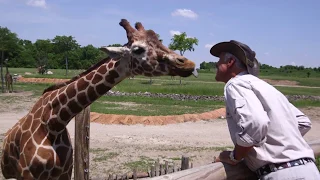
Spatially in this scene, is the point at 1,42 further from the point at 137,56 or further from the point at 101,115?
the point at 137,56

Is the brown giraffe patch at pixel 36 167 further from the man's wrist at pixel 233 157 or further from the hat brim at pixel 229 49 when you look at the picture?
the hat brim at pixel 229 49

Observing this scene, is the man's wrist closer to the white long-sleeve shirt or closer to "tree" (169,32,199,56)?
the white long-sleeve shirt

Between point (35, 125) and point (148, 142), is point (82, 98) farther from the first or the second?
point (148, 142)

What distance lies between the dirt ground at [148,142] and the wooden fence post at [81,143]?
2.20 meters

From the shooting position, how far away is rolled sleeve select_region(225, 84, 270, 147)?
87.9 inches

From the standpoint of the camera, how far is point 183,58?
301 centimetres

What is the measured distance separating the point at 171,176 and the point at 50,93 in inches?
69.1

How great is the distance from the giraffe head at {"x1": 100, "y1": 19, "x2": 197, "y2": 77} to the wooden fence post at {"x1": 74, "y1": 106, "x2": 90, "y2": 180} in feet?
6.29

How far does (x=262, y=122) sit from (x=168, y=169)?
462 centimetres

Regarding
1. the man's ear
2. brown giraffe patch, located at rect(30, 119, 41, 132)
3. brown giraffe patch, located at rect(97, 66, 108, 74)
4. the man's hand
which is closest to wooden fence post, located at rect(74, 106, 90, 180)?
brown giraffe patch, located at rect(30, 119, 41, 132)

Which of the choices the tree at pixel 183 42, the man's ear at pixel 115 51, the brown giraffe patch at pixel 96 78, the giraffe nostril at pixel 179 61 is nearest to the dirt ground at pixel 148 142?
the brown giraffe patch at pixel 96 78

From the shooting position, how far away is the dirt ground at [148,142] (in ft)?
29.9

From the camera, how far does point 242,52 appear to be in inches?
98.0

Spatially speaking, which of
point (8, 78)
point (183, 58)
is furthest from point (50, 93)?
point (8, 78)
